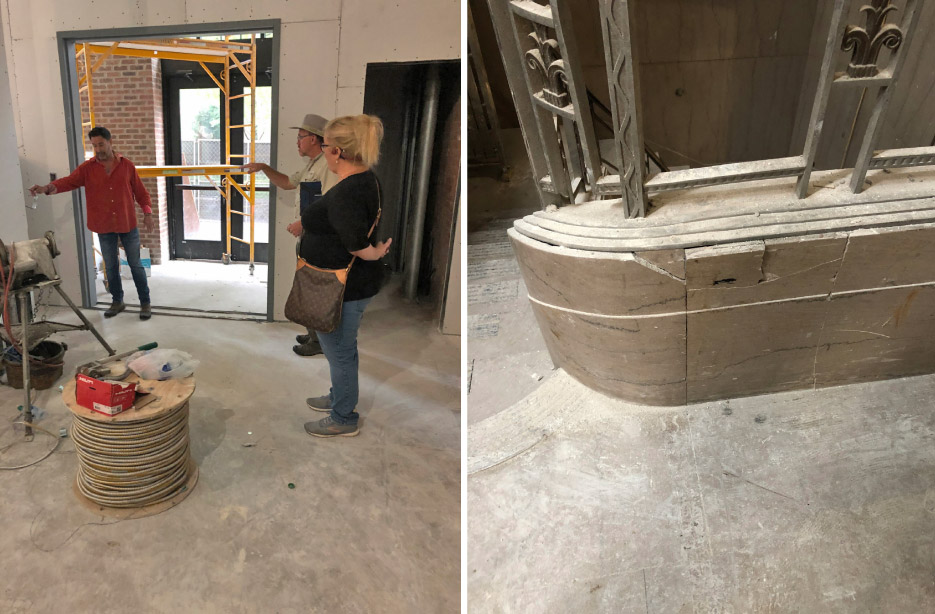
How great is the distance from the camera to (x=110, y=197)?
3.66 m

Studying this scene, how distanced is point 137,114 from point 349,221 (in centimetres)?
375

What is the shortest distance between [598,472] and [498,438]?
484 millimetres

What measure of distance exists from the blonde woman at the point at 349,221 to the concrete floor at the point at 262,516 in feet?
2.21

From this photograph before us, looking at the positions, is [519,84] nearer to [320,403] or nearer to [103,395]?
[103,395]

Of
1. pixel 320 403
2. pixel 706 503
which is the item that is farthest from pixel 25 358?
pixel 706 503

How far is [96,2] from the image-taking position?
348cm

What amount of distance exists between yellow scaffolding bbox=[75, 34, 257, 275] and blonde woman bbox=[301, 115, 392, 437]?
5.83 feet

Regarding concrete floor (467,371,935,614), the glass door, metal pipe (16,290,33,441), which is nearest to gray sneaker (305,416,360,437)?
concrete floor (467,371,935,614)

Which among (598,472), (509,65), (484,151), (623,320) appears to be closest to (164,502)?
(598,472)

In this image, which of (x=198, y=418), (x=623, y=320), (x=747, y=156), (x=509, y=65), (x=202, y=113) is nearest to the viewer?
(x=509, y=65)

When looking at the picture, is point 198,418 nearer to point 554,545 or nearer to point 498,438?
point 498,438

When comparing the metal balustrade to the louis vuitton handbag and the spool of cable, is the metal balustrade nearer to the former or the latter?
the louis vuitton handbag

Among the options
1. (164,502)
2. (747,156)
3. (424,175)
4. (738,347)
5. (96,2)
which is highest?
(96,2)

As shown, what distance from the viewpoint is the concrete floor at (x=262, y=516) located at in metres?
2.28
